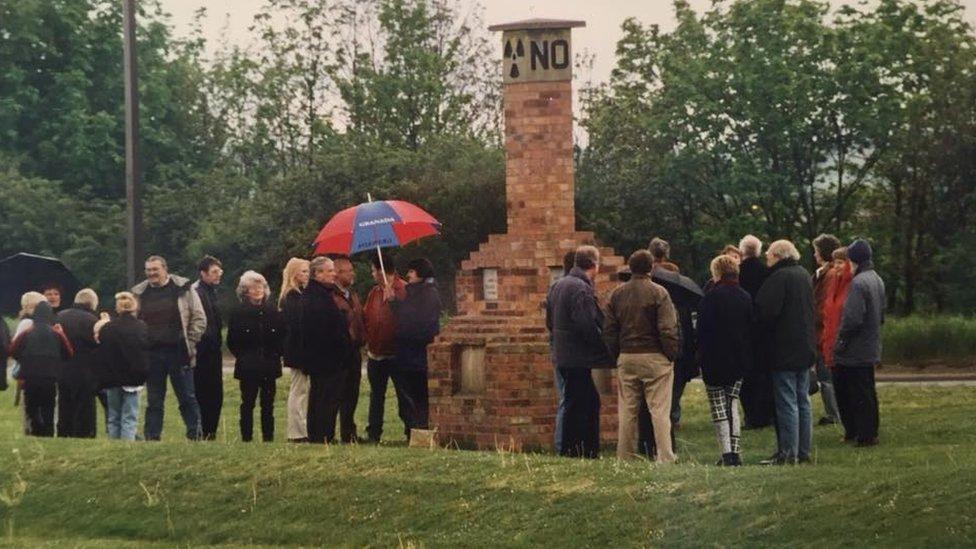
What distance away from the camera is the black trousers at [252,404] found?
819 inches

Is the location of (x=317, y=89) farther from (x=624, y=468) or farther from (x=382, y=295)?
(x=624, y=468)

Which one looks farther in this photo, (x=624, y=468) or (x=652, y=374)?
(x=652, y=374)

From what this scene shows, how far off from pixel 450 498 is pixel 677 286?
4467mm

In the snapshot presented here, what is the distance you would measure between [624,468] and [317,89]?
42.3 metres

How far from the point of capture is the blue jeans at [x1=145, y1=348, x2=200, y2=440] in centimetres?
2105

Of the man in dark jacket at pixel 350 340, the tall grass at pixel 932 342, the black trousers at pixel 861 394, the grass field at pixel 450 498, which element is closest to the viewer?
the grass field at pixel 450 498

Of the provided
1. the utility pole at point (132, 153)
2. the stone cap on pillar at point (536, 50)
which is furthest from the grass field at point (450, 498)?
the utility pole at point (132, 153)

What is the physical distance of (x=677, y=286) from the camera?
1914cm

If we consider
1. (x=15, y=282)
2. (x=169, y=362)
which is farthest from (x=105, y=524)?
(x=15, y=282)

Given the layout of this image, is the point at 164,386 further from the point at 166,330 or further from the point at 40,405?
the point at 40,405

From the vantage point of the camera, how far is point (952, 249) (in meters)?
41.5

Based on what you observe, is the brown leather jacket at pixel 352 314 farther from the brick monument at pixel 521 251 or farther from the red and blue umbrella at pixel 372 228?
the brick monument at pixel 521 251

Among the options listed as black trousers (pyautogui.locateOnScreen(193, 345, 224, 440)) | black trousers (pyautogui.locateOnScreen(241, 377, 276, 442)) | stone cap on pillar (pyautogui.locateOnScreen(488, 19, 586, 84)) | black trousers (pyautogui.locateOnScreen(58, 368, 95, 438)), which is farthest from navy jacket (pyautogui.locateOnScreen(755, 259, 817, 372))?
black trousers (pyautogui.locateOnScreen(58, 368, 95, 438))

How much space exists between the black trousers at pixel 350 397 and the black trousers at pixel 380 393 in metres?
0.42
